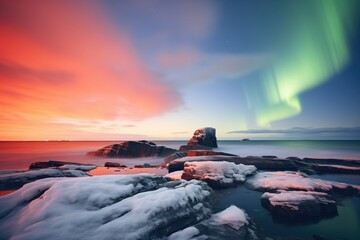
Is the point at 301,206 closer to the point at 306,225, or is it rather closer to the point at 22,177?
the point at 306,225

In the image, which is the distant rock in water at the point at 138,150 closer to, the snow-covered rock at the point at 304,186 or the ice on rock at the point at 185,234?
the snow-covered rock at the point at 304,186

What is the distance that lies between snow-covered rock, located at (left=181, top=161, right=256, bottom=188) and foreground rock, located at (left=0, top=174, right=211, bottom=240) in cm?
410

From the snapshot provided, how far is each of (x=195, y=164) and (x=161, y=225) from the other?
723cm

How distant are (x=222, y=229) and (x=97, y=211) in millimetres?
3836

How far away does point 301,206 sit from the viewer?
689cm

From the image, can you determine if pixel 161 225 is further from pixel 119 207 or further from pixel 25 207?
pixel 25 207

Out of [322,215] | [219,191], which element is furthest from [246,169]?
[322,215]

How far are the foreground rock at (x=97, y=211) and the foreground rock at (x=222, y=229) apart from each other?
0.30 meters

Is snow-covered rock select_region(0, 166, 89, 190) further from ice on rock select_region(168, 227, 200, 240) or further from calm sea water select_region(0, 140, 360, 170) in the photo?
calm sea water select_region(0, 140, 360, 170)

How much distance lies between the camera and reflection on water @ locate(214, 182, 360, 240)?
5.88 metres

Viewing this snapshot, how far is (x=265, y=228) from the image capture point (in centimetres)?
623

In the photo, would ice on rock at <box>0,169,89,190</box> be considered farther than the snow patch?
No

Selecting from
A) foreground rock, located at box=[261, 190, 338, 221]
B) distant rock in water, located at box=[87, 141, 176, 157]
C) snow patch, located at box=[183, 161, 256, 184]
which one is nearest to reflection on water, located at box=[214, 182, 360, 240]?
foreground rock, located at box=[261, 190, 338, 221]

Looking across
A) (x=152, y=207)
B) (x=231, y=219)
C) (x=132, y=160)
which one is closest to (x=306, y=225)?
(x=231, y=219)
